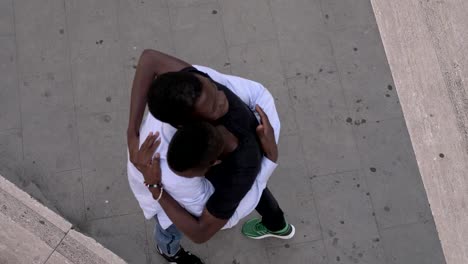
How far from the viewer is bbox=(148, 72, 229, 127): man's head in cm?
222

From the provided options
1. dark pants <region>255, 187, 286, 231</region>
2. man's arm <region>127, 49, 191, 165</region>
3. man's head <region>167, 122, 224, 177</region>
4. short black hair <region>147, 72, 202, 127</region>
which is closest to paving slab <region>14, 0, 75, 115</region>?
man's arm <region>127, 49, 191, 165</region>

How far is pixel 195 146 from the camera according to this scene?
7.02 ft

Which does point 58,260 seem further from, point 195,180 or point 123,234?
point 195,180

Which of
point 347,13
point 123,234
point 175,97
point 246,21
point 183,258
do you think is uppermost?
point 175,97

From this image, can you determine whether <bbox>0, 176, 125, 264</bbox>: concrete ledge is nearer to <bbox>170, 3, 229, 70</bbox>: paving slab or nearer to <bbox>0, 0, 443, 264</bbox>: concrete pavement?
<bbox>0, 0, 443, 264</bbox>: concrete pavement

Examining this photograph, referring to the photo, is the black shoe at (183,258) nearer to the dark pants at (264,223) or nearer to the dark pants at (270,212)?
the dark pants at (264,223)

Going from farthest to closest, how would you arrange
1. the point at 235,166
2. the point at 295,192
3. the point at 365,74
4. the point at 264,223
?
the point at 365,74, the point at 295,192, the point at 264,223, the point at 235,166

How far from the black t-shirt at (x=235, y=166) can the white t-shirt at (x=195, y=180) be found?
0.26ft

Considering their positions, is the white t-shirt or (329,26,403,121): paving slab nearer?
the white t-shirt

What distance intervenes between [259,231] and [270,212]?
439 millimetres

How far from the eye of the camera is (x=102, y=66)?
427 cm

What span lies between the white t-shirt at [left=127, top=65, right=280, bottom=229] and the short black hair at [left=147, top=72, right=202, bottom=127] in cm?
17

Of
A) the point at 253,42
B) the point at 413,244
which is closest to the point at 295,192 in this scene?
the point at 413,244

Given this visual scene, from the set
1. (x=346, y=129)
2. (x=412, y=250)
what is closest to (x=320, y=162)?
(x=346, y=129)
